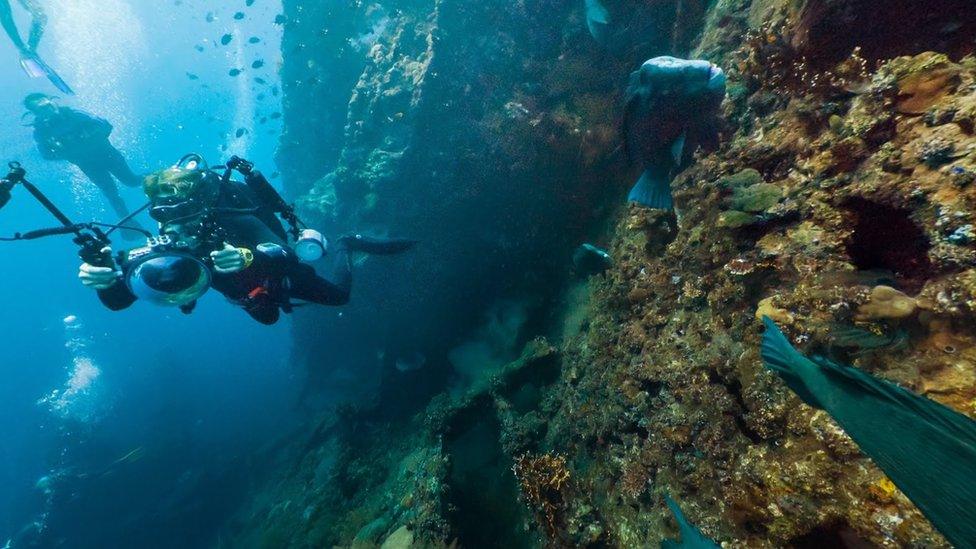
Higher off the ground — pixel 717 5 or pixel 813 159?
pixel 717 5

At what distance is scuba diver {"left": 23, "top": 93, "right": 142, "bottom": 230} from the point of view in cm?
1538

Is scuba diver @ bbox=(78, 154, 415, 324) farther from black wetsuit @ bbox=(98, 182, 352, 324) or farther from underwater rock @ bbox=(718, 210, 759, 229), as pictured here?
underwater rock @ bbox=(718, 210, 759, 229)

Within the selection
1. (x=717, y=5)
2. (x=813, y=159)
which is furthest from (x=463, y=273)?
(x=813, y=159)

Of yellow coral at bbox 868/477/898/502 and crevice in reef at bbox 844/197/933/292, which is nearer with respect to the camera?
yellow coral at bbox 868/477/898/502

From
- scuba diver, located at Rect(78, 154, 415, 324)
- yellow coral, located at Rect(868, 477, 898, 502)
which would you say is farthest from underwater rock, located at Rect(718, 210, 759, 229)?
scuba diver, located at Rect(78, 154, 415, 324)

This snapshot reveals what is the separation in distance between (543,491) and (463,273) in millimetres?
6433

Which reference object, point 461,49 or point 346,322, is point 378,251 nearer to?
point 461,49

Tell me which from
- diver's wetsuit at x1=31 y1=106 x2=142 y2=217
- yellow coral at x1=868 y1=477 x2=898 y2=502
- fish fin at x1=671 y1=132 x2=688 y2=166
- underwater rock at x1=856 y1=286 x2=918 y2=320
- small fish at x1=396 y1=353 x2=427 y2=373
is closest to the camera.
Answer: yellow coral at x1=868 y1=477 x2=898 y2=502

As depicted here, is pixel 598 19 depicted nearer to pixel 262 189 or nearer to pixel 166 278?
pixel 262 189

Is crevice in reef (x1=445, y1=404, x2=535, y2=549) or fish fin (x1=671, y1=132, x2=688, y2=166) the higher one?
fish fin (x1=671, y1=132, x2=688, y2=166)

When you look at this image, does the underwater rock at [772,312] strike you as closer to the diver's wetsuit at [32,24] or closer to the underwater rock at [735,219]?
the underwater rock at [735,219]

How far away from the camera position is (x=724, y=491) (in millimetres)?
2584

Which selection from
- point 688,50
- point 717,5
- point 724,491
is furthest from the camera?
point 688,50

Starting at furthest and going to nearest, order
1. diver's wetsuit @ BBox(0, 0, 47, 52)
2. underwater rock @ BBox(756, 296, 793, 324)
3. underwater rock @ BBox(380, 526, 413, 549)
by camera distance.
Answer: diver's wetsuit @ BBox(0, 0, 47, 52) < underwater rock @ BBox(380, 526, 413, 549) < underwater rock @ BBox(756, 296, 793, 324)
